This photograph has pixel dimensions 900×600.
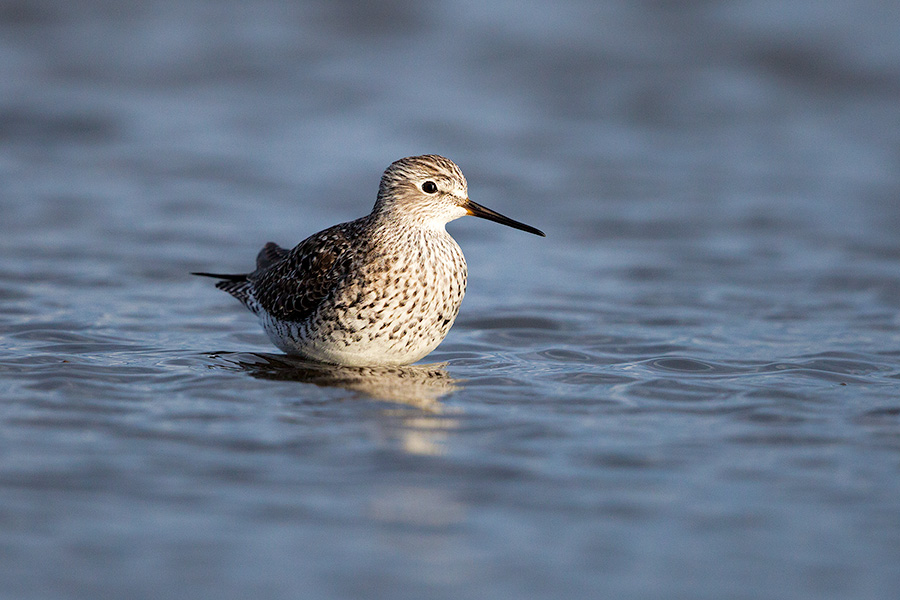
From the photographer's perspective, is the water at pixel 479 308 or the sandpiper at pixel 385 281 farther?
the sandpiper at pixel 385 281

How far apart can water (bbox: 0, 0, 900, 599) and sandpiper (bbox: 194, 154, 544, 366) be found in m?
0.26

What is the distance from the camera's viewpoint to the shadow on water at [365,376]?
682 cm

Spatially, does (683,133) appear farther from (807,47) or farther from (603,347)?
(603,347)

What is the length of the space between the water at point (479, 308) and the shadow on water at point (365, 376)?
0.14ft

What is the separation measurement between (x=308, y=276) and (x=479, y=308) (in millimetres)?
2275

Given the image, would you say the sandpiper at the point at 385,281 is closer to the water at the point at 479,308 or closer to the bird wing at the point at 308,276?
the bird wing at the point at 308,276

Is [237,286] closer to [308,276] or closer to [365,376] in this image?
[308,276]

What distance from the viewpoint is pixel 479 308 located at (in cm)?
941

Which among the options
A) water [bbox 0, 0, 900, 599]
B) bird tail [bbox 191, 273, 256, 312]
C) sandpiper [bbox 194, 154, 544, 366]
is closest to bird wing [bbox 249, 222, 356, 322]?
sandpiper [bbox 194, 154, 544, 366]

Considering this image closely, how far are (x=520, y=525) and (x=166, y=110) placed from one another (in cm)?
1207

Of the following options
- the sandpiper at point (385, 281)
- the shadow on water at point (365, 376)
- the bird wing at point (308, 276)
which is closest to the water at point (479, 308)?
the shadow on water at point (365, 376)

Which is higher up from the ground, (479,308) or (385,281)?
(385,281)

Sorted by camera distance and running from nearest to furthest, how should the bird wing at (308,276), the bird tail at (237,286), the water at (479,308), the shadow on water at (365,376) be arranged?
the water at (479,308) → the shadow on water at (365,376) → the bird wing at (308,276) → the bird tail at (237,286)

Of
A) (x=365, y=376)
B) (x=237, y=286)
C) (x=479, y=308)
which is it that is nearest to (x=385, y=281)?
(x=365, y=376)
